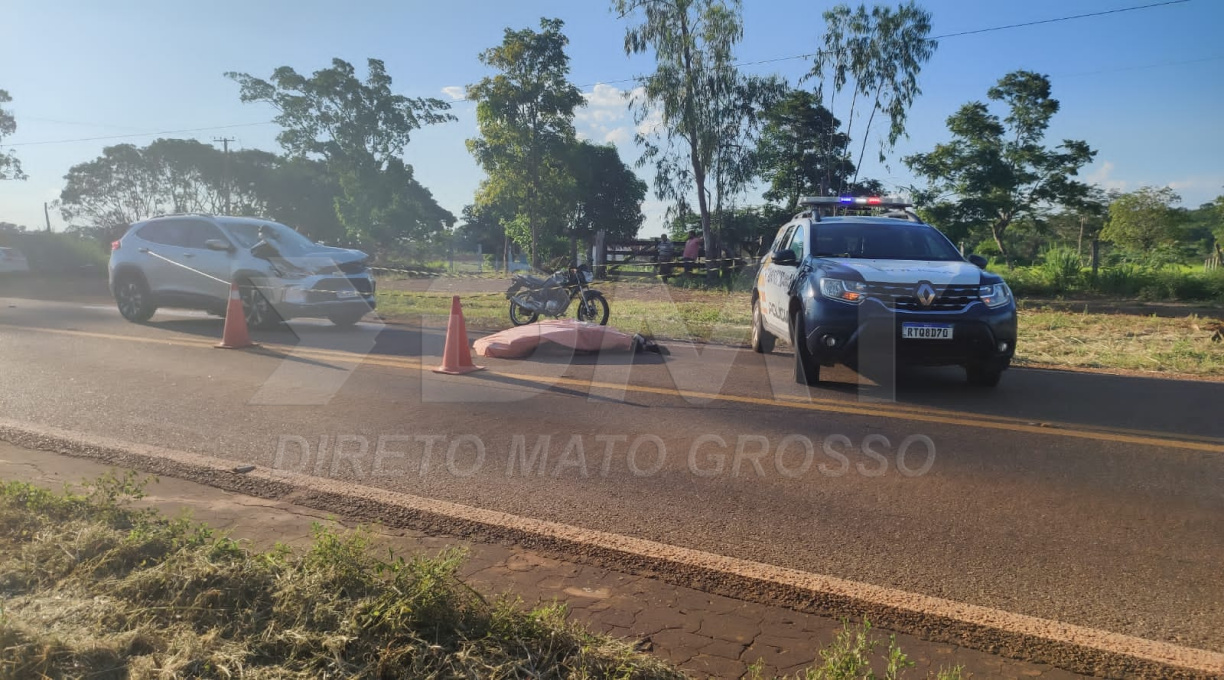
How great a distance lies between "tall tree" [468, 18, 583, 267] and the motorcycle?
19.9m

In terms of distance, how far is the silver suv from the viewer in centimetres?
1229

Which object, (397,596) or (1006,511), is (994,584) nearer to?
(1006,511)

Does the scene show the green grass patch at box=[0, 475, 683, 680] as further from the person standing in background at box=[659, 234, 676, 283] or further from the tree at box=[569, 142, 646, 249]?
the tree at box=[569, 142, 646, 249]

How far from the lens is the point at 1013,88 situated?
30.9 meters

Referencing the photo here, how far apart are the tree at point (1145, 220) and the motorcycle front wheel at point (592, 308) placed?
146ft

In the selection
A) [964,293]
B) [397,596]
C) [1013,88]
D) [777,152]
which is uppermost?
[1013,88]

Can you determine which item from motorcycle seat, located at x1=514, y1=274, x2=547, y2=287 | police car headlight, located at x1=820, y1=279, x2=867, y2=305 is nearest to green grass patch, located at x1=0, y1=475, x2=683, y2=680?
police car headlight, located at x1=820, y1=279, x2=867, y2=305

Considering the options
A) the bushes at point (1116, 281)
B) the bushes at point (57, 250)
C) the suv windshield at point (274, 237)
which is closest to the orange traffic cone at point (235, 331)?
the suv windshield at point (274, 237)

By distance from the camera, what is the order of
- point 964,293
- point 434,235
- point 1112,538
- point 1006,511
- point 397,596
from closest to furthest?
point 397,596
point 1112,538
point 1006,511
point 964,293
point 434,235

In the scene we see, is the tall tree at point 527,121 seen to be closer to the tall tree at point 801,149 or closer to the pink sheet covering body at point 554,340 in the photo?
the tall tree at point 801,149

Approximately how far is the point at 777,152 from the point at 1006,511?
28.9 metres

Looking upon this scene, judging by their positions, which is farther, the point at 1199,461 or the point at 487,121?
the point at 487,121

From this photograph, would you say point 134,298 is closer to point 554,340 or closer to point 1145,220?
point 554,340

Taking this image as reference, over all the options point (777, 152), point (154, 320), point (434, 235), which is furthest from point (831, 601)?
point (434, 235)
